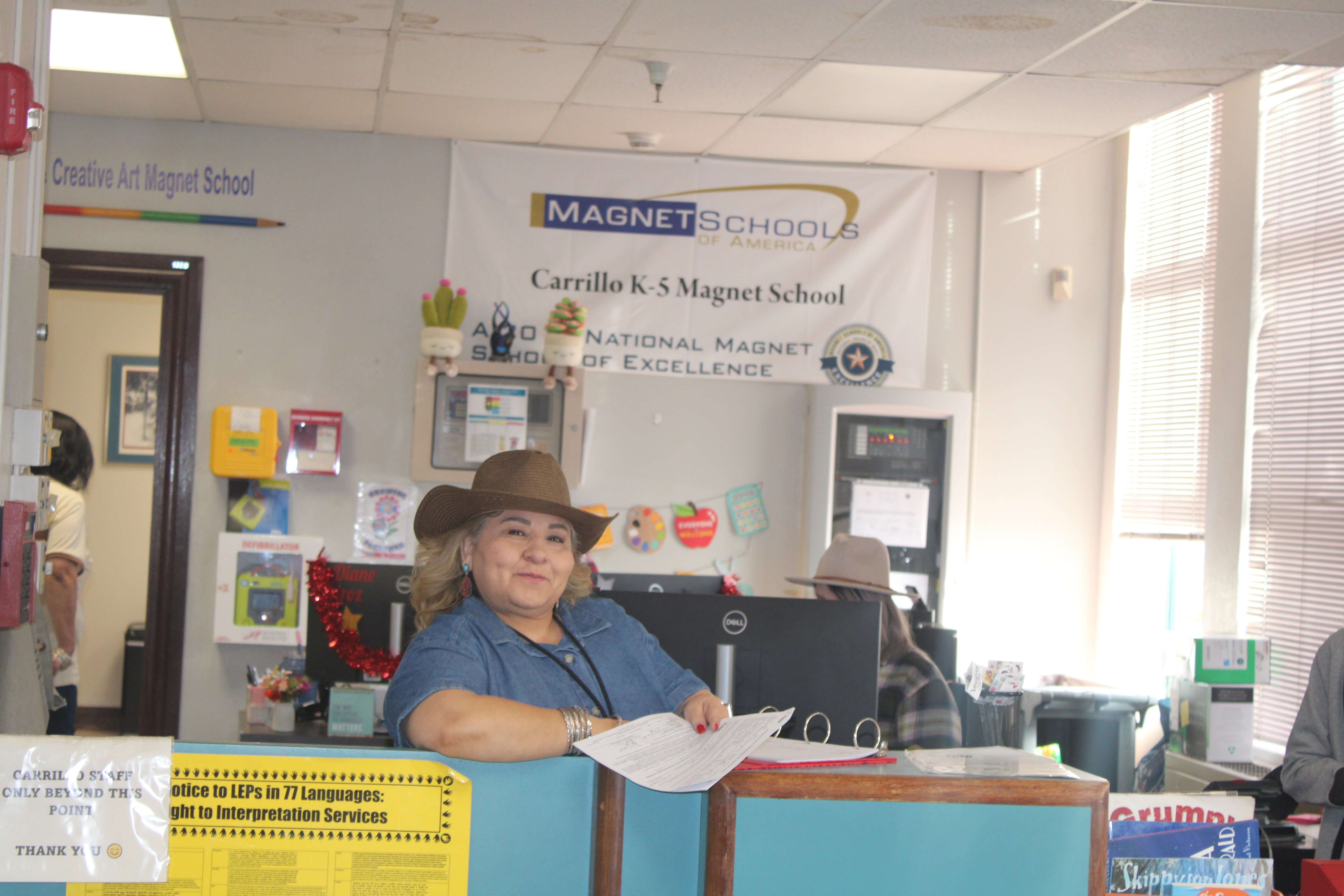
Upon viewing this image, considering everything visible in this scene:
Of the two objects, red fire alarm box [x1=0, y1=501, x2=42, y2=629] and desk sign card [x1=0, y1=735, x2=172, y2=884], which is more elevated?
red fire alarm box [x1=0, y1=501, x2=42, y2=629]

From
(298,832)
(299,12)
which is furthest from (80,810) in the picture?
(299,12)

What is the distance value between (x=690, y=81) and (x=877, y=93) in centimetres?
68

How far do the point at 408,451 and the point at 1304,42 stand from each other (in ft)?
11.8

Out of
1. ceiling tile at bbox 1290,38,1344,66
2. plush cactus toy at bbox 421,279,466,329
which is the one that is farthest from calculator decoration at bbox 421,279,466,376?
ceiling tile at bbox 1290,38,1344,66

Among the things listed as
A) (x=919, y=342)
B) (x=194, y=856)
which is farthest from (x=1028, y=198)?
(x=194, y=856)

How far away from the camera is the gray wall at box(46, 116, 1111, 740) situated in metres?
4.81

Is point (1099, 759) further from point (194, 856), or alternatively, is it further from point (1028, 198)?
point (194, 856)

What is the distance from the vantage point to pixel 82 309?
7055 mm

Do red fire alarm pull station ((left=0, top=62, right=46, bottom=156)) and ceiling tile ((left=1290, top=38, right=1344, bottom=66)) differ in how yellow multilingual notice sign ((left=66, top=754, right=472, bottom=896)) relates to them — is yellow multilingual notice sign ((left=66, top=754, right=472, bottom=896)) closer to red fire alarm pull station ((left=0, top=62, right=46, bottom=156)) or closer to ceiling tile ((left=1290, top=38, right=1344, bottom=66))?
red fire alarm pull station ((left=0, top=62, right=46, bottom=156))

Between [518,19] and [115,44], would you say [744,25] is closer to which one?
[518,19]

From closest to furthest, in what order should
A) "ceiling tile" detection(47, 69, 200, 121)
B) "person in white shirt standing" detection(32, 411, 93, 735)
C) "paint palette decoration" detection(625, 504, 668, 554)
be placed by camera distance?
"person in white shirt standing" detection(32, 411, 93, 735) < "ceiling tile" detection(47, 69, 200, 121) < "paint palette decoration" detection(625, 504, 668, 554)

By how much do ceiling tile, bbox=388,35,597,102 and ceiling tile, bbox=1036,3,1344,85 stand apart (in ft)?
5.27

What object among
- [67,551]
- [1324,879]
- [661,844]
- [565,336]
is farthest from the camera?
[565,336]

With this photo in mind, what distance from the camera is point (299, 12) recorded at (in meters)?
3.48
